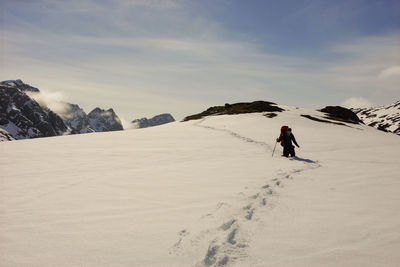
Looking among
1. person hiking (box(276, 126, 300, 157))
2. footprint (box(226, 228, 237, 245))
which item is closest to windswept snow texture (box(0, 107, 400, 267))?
footprint (box(226, 228, 237, 245))

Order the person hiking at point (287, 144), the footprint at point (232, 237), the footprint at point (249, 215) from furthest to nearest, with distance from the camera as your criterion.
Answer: the person hiking at point (287, 144)
the footprint at point (249, 215)
the footprint at point (232, 237)

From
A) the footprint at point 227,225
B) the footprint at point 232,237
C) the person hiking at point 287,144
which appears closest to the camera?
the footprint at point 232,237

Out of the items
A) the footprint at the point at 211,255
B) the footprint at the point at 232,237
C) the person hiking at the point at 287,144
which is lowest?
the footprint at the point at 211,255

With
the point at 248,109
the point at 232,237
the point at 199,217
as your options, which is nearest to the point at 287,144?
the point at 199,217

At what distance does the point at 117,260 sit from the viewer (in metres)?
3.93

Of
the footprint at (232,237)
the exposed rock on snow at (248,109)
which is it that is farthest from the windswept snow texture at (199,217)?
the exposed rock on snow at (248,109)

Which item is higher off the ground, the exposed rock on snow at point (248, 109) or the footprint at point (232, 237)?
the exposed rock on snow at point (248, 109)

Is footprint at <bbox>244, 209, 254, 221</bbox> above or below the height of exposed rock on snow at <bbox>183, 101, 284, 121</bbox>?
below

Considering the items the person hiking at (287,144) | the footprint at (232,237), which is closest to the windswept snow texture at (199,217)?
the footprint at (232,237)

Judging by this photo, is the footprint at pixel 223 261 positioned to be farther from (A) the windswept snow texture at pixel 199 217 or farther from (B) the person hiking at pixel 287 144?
(B) the person hiking at pixel 287 144

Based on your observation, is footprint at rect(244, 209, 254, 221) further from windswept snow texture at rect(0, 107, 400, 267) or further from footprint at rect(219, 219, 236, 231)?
footprint at rect(219, 219, 236, 231)

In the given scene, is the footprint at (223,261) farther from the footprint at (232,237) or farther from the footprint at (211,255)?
the footprint at (232,237)

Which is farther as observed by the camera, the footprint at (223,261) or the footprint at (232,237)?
the footprint at (232,237)

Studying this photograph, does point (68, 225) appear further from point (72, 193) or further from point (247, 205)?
point (247, 205)
